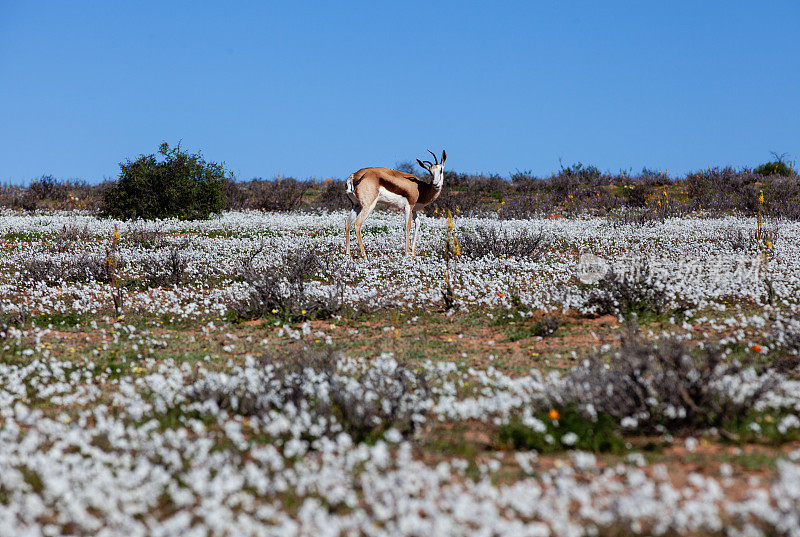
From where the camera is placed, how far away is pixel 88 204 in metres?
34.2

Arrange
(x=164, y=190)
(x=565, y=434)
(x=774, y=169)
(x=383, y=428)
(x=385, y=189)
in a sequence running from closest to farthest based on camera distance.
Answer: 1. (x=565, y=434)
2. (x=383, y=428)
3. (x=385, y=189)
4. (x=164, y=190)
5. (x=774, y=169)

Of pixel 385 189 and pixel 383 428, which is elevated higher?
pixel 385 189

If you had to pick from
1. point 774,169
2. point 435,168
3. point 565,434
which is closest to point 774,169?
point 774,169

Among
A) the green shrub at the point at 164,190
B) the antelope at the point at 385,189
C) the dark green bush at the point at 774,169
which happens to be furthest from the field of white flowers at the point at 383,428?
the dark green bush at the point at 774,169

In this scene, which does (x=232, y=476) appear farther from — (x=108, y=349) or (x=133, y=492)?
(x=108, y=349)

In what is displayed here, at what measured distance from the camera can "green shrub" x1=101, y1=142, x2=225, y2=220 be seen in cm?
2650

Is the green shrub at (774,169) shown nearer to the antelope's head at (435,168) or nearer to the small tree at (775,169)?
the small tree at (775,169)

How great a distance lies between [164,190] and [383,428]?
23480 mm

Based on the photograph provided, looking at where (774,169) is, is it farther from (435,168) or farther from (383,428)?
(383,428)

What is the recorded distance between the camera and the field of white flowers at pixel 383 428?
13.2 ft

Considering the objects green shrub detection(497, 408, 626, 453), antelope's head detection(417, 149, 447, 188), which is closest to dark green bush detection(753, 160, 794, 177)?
antelope's head detection(417, 149, 447, 188)

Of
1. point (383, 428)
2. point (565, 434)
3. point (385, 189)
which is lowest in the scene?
point (383, 428)

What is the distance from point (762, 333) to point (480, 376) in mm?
4347

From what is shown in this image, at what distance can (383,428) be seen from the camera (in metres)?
5.67
